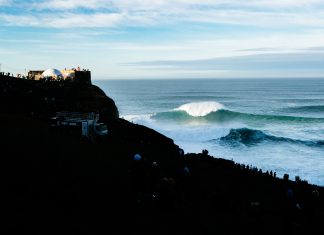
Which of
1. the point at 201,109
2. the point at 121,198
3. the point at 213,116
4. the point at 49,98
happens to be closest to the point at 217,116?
the point at 213,116

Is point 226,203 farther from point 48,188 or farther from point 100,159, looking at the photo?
point 100,159

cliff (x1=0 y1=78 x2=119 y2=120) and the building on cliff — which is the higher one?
the building on cliff

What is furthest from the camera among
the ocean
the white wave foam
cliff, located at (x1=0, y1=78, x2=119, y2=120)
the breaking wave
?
the white wave foam

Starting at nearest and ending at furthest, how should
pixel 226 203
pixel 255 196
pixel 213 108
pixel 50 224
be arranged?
pixel 50 224
pixel 226 203
pixel 255 196
pixel 213 108

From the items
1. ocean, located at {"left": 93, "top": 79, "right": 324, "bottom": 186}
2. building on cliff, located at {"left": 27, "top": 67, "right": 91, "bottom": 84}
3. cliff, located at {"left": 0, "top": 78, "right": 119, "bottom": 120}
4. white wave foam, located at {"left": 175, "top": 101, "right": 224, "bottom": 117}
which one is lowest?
ocean, located at {"left": 93, "top": 79, "right": 324, "bottom": 186}

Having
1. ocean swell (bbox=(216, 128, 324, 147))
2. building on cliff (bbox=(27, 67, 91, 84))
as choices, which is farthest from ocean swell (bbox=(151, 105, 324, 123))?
building on cliff (bbox=(27, 67, 91, 84))

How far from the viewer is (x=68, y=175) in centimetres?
1324

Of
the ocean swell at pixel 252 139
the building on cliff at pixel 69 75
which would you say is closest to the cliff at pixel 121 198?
the ocean swell at pixel 252 139

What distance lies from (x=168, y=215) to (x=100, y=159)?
7.94 meters

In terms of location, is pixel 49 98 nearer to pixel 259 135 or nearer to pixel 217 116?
pixel 259 135

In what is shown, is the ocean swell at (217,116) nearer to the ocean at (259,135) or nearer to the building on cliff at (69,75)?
the ocean at (259,135)

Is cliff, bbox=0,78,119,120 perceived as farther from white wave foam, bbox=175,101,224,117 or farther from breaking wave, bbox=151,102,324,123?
white wave foam, bbox=175,101,224,117

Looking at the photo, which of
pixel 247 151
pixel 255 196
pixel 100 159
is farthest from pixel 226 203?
pixel 247 151

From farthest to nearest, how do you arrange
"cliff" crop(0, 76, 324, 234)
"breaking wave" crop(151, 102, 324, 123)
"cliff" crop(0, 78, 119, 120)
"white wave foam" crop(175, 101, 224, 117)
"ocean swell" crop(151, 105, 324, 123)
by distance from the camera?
1. "white wave foam" crop(175, 101, 224, 117)
2. "breaking wave" crop(151, 102, 324, 123)
3. "ocean swell" crop(151, 105, 324, 123)
4. "cliff" crop(0, 78, 119, 120)
5. "cliff" crop(0, 76, 324, 234)
